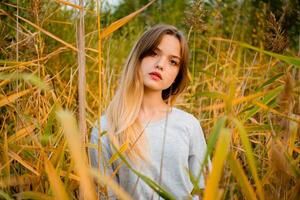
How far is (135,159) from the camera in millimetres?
1165

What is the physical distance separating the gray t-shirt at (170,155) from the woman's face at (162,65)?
0.11 meters

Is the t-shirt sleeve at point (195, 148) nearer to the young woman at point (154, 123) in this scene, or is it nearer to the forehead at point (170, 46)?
the young woman at point (154, 123)

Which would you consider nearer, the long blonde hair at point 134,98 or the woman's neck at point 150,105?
the long blonde hair at point 134,98

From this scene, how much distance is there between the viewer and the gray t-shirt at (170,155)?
122 cm

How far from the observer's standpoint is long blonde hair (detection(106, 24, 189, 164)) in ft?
3.99

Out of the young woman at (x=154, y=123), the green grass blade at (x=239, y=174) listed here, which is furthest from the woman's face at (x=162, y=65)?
the green grass blade at (x=239, y=174)

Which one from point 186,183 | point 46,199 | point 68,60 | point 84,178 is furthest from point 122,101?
point 68,60

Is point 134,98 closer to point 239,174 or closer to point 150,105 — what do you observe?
point 150,105

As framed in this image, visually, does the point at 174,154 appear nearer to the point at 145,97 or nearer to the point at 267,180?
the point at 145,97

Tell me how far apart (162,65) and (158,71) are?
2 centimetres

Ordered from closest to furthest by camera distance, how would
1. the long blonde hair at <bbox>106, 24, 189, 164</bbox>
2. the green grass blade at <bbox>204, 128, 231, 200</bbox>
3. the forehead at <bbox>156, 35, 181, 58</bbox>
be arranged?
the green grass blade at <bbox>204, 128, 231, 200</bbox> → the long blonde hair at <bbox>106, 24, 189, 164</bbox> → the forehead at <bbox>156, 35, 181, 58</bbox>

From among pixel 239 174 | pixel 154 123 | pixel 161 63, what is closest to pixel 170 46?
pixel 161 63

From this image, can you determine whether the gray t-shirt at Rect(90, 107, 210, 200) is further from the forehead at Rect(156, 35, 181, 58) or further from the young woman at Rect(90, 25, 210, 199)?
the forehead at Rect(156, 35, 181, 58)

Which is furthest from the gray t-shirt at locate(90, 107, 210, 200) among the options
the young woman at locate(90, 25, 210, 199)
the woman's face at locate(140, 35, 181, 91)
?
the woman's face at locate(140, 35, 181, 91)
